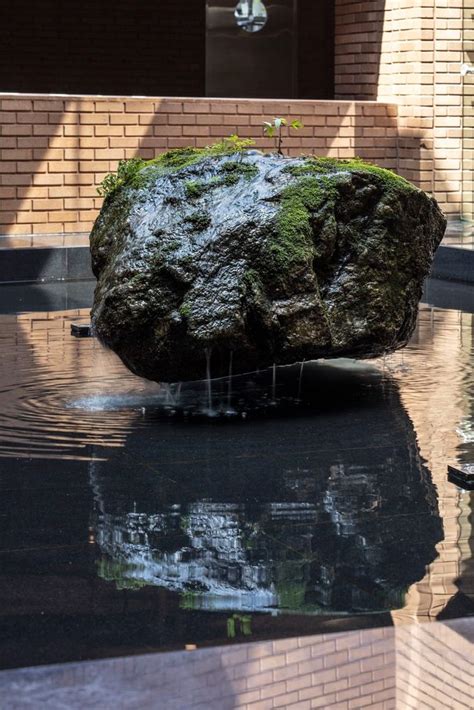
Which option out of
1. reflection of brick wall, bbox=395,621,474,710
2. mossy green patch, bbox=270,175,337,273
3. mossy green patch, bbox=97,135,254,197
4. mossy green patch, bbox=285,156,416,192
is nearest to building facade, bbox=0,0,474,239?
mossy green patch, bbox=97,135,254,197

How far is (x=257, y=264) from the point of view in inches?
238

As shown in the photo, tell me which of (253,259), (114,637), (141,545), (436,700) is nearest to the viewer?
(436,700)

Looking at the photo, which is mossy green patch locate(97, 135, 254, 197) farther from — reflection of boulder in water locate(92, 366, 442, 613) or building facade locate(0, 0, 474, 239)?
building facade locate(0, 0, 474, 239)

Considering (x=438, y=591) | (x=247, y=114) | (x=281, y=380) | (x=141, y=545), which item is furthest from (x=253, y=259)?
(x=247, y=114)

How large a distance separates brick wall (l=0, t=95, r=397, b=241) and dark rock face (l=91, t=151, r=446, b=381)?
658cm

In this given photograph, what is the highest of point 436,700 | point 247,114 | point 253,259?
point 247,114

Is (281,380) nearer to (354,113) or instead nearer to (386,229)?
(386,229)

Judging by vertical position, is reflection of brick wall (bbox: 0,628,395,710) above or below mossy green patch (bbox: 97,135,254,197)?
below

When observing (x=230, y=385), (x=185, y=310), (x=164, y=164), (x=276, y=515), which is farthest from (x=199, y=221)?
(x=276, y=515)

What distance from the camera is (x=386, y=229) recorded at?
6422 millimetres

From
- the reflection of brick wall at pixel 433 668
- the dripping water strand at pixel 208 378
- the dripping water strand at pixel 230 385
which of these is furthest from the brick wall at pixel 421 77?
the reflection of brick wall at pixel 433 668

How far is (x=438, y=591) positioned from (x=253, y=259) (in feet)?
8.45

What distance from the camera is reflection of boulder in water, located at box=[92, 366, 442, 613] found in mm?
3850

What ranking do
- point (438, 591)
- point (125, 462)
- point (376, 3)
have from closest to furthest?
point (438, 591), point (125, 462), point (376, 3)
